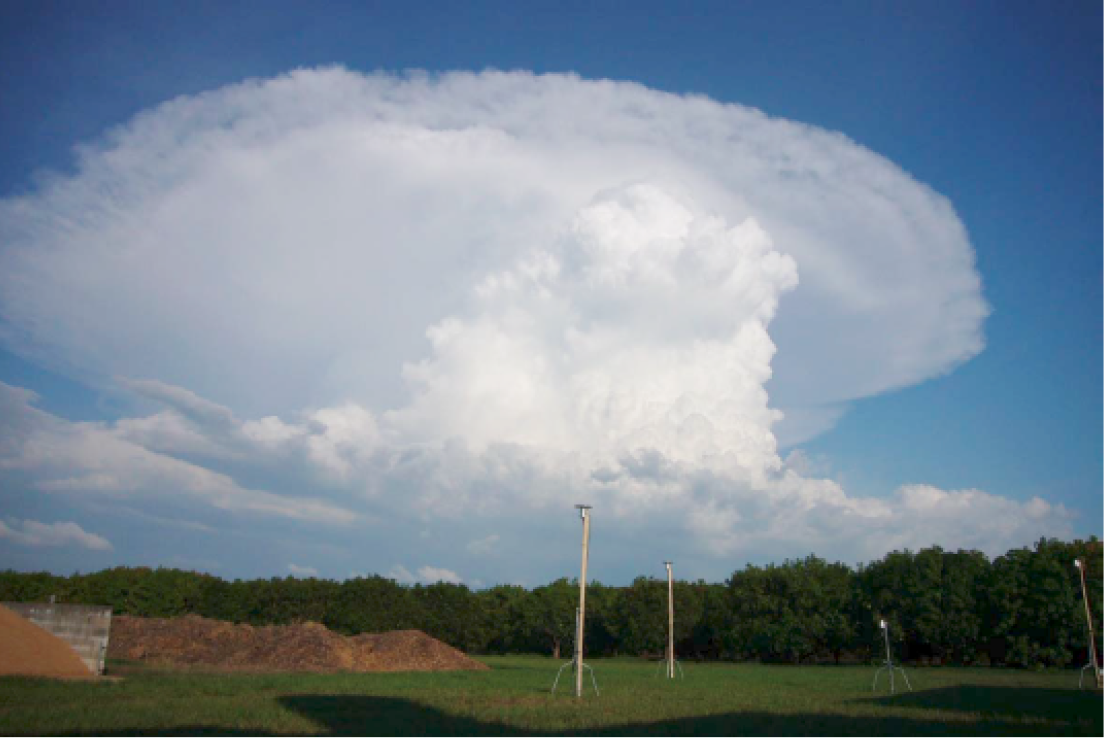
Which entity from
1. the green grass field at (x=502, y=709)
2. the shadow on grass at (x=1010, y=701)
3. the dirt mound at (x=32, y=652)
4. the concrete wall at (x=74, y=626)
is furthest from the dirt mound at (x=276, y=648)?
the shadow on grass at (x=1010, y=701)

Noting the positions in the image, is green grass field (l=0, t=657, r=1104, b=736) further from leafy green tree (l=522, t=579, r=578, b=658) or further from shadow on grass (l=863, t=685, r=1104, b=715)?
leafy green tree (l=522, t=579, r=578, b=658)

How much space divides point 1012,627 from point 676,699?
35.7 meters

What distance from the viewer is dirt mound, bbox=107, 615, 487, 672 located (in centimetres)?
3706

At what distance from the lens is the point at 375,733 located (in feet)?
50.1

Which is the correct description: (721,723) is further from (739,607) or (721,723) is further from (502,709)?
(739,607)

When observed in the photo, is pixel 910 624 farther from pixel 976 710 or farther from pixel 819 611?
pixel 976 710

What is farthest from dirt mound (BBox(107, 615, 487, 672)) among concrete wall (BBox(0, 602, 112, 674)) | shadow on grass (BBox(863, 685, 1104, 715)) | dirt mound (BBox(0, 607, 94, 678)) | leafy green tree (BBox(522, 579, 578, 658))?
shadow on grass (BBox(863, 685, 1104, 715))

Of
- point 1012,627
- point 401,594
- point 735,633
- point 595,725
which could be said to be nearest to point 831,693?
point 595,725

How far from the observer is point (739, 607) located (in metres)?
61.3

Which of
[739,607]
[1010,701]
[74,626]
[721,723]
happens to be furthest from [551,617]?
[721,723]

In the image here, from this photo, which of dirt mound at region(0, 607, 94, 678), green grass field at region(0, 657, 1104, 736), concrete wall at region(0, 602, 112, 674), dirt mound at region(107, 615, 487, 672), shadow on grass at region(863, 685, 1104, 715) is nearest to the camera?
green grass field at region(0, 657, 1104, 736)

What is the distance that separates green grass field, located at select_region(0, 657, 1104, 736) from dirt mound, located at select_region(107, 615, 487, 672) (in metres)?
8.84

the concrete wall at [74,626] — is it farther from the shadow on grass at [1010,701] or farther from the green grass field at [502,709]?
the shadow on grass at [1010,701]

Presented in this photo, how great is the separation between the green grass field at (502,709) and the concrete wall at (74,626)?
173cm
